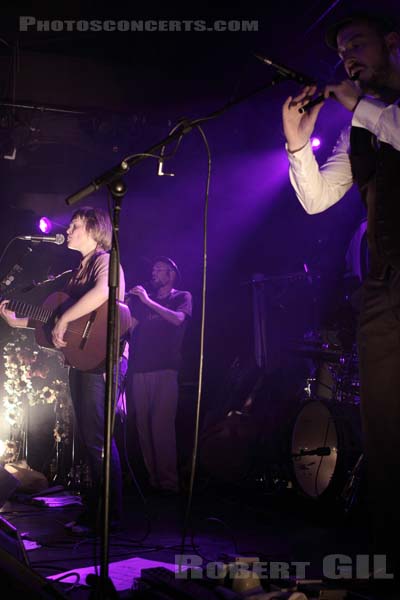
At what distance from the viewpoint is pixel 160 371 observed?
605cm

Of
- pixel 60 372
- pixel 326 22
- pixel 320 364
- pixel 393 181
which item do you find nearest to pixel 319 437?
pixel 320 364

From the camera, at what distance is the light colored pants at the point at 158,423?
5.82 metres

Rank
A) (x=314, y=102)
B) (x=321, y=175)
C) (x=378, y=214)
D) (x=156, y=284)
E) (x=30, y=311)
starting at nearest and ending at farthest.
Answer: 1. (x=378, y=214)
2. (x=314, y=102)
3. (x=321, y=175)
4. (x=30, y=311)
5. (x=156, y=284)

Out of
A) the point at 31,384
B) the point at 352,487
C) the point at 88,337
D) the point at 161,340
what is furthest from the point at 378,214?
the point at 31,384

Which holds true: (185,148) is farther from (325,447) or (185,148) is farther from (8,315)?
(325,447)

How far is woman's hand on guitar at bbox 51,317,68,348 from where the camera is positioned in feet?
13.1

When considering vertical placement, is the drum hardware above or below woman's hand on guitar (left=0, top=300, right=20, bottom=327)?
below

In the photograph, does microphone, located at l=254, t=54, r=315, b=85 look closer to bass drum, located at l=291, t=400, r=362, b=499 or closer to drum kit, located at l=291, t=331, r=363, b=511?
drum kit, located at l=291, t=331, r=363, b=511

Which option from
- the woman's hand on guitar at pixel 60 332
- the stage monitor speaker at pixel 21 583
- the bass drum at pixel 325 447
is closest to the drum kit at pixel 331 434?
the bass drum at pixel 325 447

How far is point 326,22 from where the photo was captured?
18.9 feet

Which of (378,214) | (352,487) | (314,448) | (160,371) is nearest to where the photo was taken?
(378,214)

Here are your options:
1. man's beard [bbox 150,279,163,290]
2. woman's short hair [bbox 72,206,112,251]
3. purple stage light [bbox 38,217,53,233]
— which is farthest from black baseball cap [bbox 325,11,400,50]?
purple stage light [bbox 38,217,53,233]

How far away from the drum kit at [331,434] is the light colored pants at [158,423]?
4.23 feet

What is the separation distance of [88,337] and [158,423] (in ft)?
7.21
